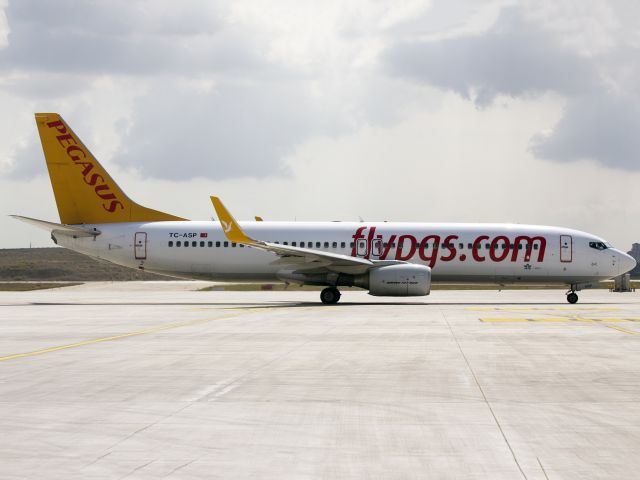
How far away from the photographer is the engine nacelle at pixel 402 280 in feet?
120

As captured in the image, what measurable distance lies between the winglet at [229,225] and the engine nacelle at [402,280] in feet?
18.5

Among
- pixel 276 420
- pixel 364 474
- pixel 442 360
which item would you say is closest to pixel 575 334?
pixel 442 360

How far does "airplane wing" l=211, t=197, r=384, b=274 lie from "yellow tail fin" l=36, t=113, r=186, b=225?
6.89m

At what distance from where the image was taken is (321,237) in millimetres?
40469

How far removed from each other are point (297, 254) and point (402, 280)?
4542mm

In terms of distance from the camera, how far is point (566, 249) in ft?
133

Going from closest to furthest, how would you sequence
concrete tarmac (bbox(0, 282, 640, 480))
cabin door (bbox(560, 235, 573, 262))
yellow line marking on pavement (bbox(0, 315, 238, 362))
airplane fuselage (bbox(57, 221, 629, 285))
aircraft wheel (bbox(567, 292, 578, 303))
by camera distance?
concrete tarmac (bbox(0, 282, 640, 480)) < yellow line marking on pavement (bbox(0, 315, 238, 362)) < airplane fuselage (bbox(57, 221, 629, 285)) < cabin door (bbox(560, 235, 573, 262)) < aircraft wheel (bbox(567, 292, 578, 303))

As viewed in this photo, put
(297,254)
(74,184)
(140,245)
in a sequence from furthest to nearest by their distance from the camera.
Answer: (74,184)
(140,245)
(297,254)

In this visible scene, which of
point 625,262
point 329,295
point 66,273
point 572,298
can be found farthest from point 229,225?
point 66,273

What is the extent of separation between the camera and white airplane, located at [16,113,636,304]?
39.6 m

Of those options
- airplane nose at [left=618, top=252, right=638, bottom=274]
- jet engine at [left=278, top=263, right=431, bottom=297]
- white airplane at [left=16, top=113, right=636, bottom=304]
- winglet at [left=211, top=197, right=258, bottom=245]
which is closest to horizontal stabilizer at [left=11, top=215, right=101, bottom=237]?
white airplane at [left=16, top=113, right=636, bottom=304]

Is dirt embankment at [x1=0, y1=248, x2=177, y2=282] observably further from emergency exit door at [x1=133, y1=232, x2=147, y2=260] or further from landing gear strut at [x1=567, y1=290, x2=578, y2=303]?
landing gear strut at [x1=567, y1=290, x2=578, y2=303]

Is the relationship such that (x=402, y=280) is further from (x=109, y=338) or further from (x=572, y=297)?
(x=109, y=338)

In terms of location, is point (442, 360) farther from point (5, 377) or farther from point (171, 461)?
point (171, 461)
